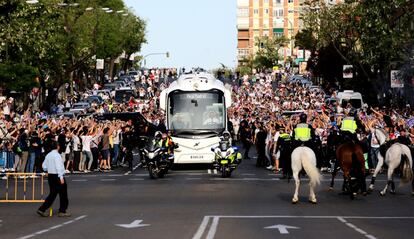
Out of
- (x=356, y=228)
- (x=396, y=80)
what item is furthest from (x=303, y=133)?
(x=396, y=80)

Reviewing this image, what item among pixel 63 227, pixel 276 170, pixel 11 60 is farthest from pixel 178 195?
pixel 11 60

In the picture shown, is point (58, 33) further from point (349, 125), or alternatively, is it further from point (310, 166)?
point (310, 166)

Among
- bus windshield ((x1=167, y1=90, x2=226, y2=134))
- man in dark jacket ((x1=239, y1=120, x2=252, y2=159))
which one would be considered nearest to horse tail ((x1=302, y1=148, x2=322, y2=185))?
bus windshield ((x1=167, y1=90, x2=226, y2=134))

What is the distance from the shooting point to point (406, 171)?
30234 millimetres

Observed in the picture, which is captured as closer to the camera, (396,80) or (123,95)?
(396,80)

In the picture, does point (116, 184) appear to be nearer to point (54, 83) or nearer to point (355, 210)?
point (355, 210)

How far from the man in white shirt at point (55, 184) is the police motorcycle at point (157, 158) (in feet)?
46.2

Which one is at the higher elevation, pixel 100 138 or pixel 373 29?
pixel 373 29

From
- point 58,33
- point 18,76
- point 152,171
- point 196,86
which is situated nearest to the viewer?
point 152,171

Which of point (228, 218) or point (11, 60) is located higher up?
point (11, 60)

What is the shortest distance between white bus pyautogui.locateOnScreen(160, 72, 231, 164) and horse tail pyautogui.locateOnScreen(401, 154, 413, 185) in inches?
510

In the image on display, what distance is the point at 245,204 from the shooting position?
92.9 feet

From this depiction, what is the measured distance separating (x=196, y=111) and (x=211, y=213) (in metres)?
18.7

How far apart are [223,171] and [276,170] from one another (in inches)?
241
